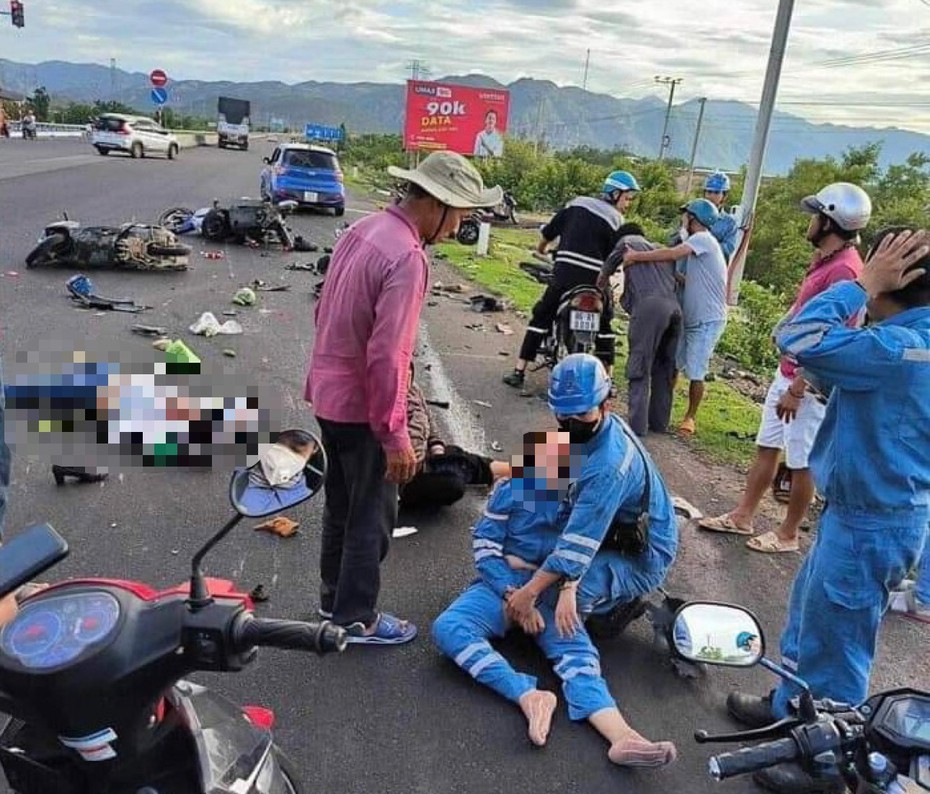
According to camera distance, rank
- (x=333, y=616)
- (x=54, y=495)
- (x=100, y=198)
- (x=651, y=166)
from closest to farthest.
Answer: (x=333, y=616)
(x=54, y=495)
(x=100, y=198)
(x=651, y=166)

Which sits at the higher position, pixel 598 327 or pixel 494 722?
pixel 598 327

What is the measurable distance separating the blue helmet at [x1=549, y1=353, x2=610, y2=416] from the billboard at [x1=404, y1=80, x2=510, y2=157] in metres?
29.1

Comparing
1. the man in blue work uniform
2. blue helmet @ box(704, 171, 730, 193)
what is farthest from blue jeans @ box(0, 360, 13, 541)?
blue helmet @ box(704, 171, 730, 193)

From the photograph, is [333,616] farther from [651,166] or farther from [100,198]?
[651,166]

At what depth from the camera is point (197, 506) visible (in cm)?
458

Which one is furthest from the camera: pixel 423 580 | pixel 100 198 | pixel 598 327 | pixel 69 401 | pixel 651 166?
pixel 651 166

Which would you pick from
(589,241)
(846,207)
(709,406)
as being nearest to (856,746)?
(846,207)

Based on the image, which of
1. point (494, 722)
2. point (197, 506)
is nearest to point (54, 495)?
point (197, 506)

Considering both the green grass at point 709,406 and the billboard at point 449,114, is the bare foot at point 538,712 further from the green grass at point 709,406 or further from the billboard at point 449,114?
the billboard at point 449,114

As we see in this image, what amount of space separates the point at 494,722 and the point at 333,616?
843 millimetres

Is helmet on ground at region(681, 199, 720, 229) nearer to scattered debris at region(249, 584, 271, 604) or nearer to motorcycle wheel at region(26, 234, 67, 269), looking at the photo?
scattered debris at region(249, 584, 271, 604)

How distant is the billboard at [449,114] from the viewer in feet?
102

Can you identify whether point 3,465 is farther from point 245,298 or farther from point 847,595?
point 245,298

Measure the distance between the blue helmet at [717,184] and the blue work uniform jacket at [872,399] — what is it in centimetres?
470
